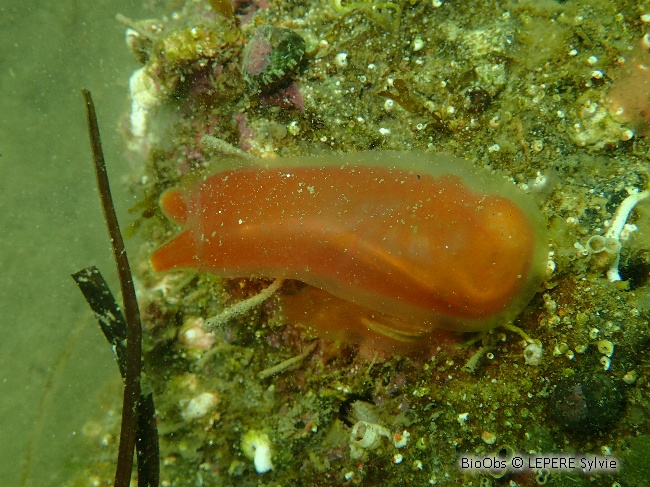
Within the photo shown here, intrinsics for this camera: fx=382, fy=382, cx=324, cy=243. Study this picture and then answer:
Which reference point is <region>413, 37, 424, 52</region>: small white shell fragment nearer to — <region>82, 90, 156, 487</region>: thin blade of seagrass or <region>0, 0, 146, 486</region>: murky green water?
<region>82, 90, 156, 487</region>: thin blade of seagrass

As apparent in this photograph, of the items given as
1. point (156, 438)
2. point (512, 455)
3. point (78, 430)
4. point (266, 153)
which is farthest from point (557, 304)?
point (78, 430)

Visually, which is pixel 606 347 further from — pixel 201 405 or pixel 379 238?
pixel 201 405

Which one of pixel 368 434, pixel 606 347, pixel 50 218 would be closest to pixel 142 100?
pixel 50 218

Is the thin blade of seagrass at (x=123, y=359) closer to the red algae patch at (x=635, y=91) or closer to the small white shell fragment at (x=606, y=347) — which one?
the small white shell fragment at (x=606, y=347)

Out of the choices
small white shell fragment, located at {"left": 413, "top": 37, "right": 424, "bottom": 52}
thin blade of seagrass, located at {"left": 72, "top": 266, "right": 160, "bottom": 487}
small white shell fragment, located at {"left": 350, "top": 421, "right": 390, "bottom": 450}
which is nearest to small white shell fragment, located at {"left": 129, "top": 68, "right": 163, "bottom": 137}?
thin blade of seagrass, located at {"left": 72, "top": 266, "right": 160, "bottom": 487}

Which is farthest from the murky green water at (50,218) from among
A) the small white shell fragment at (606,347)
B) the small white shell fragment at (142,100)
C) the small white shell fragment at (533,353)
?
the small white shell fragment at (606,347)
